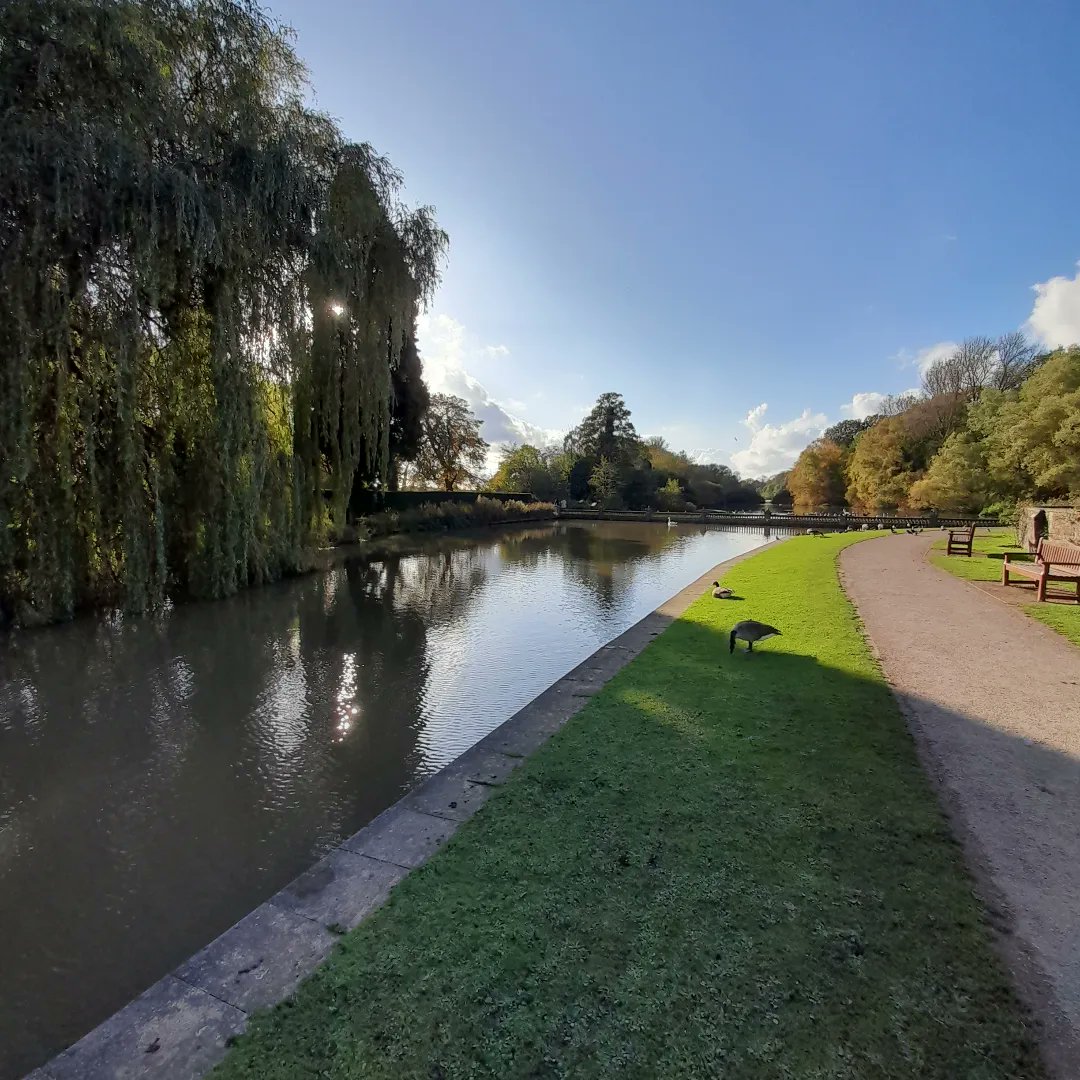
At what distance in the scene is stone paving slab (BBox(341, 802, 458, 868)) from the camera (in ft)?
9.46

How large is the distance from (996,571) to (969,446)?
19530mm

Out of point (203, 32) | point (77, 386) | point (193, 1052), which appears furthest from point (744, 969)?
point (203, 32)

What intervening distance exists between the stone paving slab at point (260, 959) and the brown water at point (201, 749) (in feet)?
1.48

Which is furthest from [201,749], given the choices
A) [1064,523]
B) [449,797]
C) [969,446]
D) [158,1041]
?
[969,446]

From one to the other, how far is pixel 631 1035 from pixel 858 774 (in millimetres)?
2376

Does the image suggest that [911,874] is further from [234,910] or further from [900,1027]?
[234,910]

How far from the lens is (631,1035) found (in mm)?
1772

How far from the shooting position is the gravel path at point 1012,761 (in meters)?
2.09

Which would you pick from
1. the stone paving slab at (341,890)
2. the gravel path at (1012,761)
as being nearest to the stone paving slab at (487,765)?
the stone paving slab at (341,890)

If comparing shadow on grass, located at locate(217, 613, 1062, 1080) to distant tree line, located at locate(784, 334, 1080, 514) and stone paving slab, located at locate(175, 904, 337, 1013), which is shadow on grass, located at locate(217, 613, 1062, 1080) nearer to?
stone paving slab, located at locate(175, 904, 337, 1013)

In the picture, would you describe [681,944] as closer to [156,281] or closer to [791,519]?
[156,281]

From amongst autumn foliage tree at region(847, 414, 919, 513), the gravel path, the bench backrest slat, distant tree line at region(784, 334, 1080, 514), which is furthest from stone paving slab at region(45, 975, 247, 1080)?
autumn foliage tree at region(847, 414, 919, 513)

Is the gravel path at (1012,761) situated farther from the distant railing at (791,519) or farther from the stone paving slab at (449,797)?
the distant railing at (791,519)

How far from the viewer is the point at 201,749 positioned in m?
4.71
